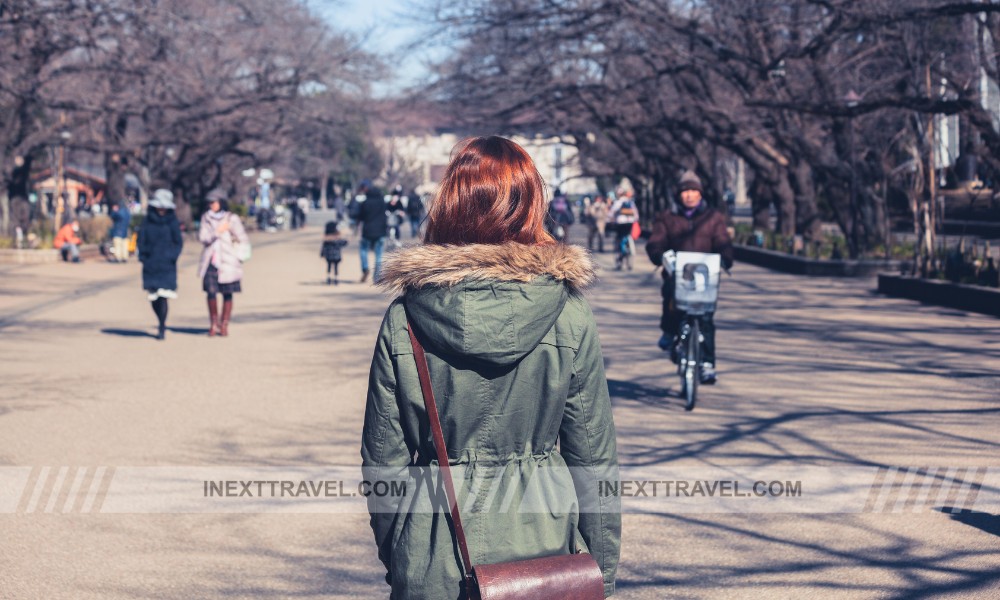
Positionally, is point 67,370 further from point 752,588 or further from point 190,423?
point 752,588

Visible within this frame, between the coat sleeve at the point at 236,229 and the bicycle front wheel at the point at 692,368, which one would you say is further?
the coat sleeve at the point at 236,229

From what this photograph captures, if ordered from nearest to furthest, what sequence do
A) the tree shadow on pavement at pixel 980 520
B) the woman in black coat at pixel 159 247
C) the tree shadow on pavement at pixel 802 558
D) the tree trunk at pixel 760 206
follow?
1. the tree shadow on pavement at pixel 802 558
2. the tree shadow on pavement at pixel 980 520
3. the woman in black coat at pixel 159 247
4. the tree trunk at pixel 760 206

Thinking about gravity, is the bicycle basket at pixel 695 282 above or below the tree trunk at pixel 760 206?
below

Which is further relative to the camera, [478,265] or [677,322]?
[677,322]

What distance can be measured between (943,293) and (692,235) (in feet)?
28.7

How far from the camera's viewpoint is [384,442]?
9.32 ft

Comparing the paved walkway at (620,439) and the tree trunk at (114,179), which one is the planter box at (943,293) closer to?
the paved walkway at (620,439)

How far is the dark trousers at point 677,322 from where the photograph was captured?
31.1ft

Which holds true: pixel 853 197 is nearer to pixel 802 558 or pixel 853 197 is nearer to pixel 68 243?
pixel 68 243

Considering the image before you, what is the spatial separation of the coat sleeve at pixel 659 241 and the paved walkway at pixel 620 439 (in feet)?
3.58

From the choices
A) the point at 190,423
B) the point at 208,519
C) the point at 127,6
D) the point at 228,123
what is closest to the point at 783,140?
the point at 127,6

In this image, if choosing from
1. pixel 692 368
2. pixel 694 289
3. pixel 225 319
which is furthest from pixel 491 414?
pixel 225 319

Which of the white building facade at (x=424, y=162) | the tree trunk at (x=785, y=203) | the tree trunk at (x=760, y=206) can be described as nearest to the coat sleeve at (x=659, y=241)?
the tree trunk at (x=785, y=203)

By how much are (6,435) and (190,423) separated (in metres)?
1.16
